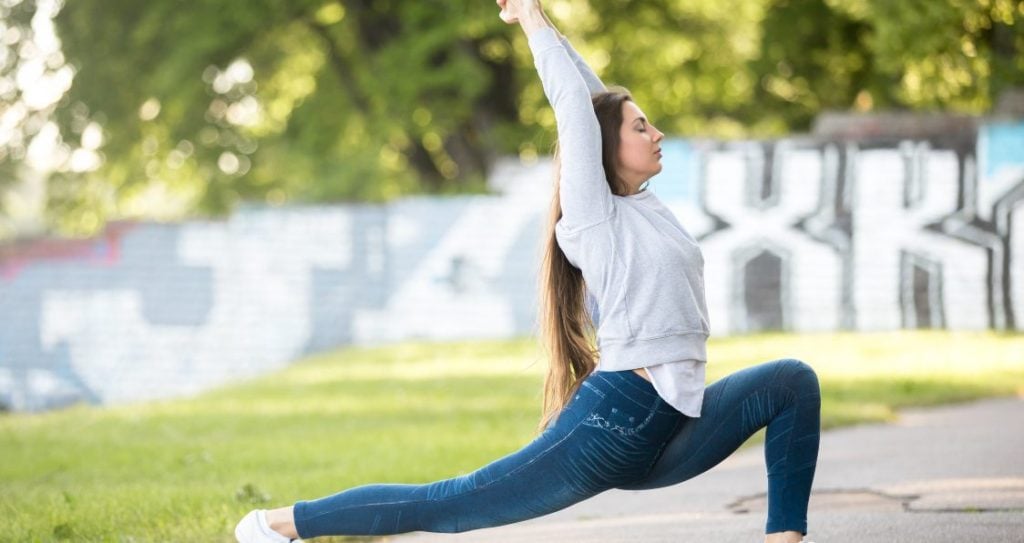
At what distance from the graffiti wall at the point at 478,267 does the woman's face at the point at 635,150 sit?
499 inches

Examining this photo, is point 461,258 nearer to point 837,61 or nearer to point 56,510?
point 837,61

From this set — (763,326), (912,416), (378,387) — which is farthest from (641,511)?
(763,326)

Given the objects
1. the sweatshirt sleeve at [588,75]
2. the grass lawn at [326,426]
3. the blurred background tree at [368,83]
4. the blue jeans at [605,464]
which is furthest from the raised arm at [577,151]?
the blurred background tree at [368,83]

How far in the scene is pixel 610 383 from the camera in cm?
396

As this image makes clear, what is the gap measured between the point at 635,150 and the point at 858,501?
2.77m

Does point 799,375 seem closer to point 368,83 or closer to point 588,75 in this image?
point 588,75

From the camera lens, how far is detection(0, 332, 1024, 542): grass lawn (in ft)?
21.0

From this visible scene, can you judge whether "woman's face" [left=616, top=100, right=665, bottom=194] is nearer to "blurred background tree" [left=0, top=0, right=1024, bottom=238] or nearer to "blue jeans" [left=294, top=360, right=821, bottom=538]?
"blue jeans" [left=294, top=360, right=821, bottom=538]

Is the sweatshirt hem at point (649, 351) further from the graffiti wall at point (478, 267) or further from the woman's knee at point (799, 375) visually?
the graffiti wall at point (478, 267)

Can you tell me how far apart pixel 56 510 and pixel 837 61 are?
56.5 ft

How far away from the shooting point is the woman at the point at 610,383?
3.94m

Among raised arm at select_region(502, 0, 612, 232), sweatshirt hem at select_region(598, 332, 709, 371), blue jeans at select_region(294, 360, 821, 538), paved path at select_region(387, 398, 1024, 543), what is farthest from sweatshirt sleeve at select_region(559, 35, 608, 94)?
paved path at select_region(387, 398, 1024, 543)

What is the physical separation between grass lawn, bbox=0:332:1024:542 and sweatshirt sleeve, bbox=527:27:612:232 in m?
0.69

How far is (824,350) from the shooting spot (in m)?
14.2
